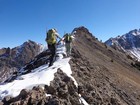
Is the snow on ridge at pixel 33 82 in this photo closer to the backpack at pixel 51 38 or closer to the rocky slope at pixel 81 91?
the rocky slope at pixel 81 91

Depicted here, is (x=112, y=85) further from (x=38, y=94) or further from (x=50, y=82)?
(x=38, y=94)

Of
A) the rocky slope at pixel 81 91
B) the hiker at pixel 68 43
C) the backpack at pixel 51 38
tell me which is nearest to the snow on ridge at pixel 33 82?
the rocky slope at pixel 81 91

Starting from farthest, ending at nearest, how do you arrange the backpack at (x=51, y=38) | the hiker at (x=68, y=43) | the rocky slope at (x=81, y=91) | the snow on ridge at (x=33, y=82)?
the hiker at (x=68, y=43), the backpack at (x=51, y=38), the snow on ridge at (x=33, y=82), the rocky slope at (x=81, y=91)

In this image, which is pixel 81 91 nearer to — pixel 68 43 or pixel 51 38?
pixel 51 38

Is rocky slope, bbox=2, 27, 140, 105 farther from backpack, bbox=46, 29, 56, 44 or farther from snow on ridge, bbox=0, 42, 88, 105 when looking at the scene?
backpack, bbox=46, 29, 56, 44

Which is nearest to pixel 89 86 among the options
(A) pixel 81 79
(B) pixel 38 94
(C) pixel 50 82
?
(A) pixel 81 79

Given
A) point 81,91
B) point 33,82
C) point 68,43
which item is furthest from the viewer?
point 68,43

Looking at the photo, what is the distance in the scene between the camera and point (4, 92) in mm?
18250

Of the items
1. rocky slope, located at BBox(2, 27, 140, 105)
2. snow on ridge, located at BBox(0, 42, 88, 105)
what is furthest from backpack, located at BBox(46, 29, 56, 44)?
rocky slope, located at BBox(2, 27, 140, 105)

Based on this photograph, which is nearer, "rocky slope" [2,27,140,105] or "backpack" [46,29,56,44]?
"rocky slope" [2,27,140,105]

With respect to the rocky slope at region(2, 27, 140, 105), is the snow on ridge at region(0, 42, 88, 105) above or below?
above

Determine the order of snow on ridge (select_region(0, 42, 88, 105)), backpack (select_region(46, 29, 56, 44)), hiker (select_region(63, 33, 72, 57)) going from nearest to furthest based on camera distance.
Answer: snow on ridge (select_region(0, 42, 88, 105)) → backpack (select_region(46, 29, 56, 44)) → hiker (select_region(63, 33, 72, 57))

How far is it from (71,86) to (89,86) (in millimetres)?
1911

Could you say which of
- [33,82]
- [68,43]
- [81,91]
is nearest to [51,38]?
[68,43]
